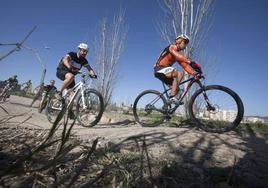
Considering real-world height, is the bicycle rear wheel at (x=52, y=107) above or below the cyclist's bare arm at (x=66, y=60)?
below

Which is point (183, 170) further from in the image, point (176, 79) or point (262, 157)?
point (176, 79)

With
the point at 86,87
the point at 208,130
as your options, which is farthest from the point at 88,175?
the point at 86,87

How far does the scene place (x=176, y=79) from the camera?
5.43 metres

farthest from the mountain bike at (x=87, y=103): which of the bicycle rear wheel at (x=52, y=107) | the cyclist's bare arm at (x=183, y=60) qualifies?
the cyclist's bare arm at (x=183, y=60)

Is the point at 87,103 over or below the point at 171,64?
below

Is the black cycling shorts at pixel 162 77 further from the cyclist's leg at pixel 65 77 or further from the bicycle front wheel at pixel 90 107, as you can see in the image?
the cyclist's leg at pixel 65 77

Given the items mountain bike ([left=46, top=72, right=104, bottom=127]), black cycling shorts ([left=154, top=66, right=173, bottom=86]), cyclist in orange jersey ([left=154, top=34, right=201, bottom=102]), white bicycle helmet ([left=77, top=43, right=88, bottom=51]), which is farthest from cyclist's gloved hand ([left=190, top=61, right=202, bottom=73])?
white bicycle helmet ([left=77, top=43, right=88, bottom=51])

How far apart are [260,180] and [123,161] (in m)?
1.11

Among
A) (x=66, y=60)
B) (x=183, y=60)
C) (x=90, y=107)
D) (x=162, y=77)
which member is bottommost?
(x=90, y=107)

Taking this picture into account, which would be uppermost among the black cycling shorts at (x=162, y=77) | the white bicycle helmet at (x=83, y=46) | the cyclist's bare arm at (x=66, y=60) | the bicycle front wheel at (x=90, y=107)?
the white bicycle helmet at (x=83, y=46)

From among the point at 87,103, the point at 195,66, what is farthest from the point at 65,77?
the point at 195,66

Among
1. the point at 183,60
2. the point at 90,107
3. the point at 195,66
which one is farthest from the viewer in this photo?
the point at 90,107

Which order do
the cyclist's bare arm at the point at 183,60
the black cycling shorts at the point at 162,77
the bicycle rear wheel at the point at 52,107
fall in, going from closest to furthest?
the cyclist's bare arm at the point at 183,60
the black cycling shorts at the point at 162,77
the bicycle rear wheel at the point at 52,107

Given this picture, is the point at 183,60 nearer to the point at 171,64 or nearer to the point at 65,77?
the point at 171,64
